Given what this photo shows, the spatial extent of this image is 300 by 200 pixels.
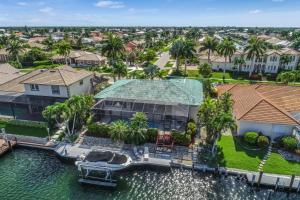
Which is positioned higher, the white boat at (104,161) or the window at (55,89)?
the window at (55,89)

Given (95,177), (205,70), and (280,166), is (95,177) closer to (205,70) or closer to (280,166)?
(280,166)

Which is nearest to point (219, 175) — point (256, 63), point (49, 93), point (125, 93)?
point (125, 93)

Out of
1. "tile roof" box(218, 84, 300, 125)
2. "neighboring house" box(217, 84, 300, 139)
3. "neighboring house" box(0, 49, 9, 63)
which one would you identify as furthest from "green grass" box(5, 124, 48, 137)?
"neighboring house" box(0, 49, 9, 63)

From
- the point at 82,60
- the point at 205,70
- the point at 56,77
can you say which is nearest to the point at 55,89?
the point at 56,77

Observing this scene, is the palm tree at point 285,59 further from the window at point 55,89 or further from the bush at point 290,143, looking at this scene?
the window at point 55,89

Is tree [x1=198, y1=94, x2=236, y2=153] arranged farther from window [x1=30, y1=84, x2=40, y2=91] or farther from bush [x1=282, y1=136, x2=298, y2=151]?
window [x1=30, y1=84, x2=40, y2=91]

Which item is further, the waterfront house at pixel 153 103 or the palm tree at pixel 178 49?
the palm tree at pixel 178 49

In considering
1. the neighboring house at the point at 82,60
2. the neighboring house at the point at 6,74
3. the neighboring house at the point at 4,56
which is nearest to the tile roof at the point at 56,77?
the neighboring house at the point at 6,74
